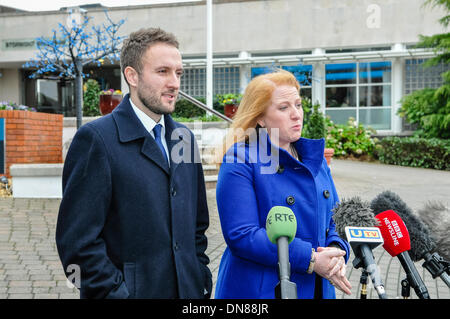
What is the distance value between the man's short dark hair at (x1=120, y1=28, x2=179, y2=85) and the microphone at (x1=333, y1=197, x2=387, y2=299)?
3.62ft

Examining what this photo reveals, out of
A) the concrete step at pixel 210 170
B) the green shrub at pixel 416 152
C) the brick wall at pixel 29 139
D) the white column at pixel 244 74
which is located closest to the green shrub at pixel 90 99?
the brick wall at pixel 29 139

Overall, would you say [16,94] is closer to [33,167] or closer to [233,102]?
[233,102]

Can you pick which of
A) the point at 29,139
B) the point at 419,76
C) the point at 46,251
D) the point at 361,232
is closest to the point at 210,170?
the point at 29,139

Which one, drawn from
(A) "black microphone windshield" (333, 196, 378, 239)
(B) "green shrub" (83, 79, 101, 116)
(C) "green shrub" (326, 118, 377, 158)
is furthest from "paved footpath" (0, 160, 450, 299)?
(B) "green shrub" (83, 79, 101, 116)

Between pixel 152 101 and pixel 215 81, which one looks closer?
pixel 152 101

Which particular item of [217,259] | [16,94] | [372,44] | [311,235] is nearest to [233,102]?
[372,44]

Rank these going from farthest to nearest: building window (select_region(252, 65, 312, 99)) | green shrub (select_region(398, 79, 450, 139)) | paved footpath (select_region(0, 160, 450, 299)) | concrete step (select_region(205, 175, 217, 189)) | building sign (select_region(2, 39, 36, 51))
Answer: building sign (select_region(2, 39, 36, 51)), building window (select_region(252, 65, 312, 99)), green shrub (select_region(398, 79, 450, 139)), concrete step (select_region(205, 175, 217, 189)), paved footpath (select_region(0, 160, 450, 299))

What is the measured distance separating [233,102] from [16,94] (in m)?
15.2

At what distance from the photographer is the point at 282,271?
1612 millimetres

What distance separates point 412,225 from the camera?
224 cm

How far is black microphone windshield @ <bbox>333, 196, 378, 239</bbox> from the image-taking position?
198 cm

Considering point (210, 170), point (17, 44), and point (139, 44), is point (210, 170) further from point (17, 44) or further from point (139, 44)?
point (17, 44)

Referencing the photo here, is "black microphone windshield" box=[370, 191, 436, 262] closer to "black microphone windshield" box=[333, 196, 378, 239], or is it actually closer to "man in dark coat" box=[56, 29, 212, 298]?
"black microphone windshield" box=[333, 196, 378, 239]

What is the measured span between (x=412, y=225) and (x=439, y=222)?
0.24 m
